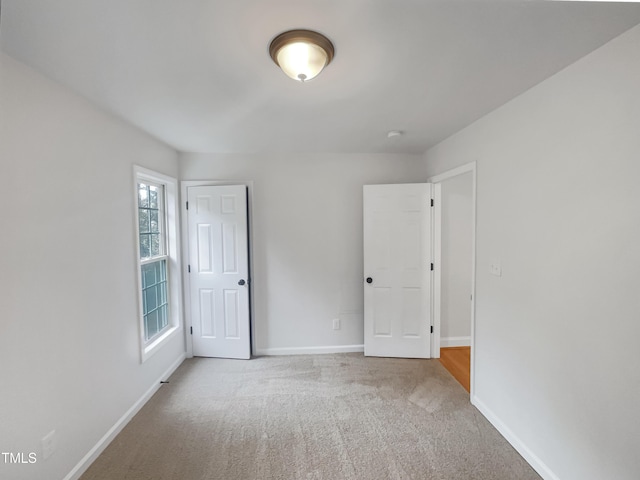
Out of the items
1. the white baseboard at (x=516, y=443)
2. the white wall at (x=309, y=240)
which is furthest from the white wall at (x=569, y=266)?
the white wall at (x=309, y=240)

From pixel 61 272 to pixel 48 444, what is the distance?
0.92m

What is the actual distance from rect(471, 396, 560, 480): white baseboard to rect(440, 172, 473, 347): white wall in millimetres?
1238

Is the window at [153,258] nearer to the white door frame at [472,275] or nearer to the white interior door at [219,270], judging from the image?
the white interior door at [219,270]

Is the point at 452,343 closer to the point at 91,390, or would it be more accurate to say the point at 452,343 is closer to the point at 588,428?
the point at 588,428

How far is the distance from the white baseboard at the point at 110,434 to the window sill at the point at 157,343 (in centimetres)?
31

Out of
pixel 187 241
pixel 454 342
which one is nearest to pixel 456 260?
pixel 454 342

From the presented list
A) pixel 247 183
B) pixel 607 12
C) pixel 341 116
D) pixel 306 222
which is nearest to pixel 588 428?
pixel 607 12

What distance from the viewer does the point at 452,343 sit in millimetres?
3545

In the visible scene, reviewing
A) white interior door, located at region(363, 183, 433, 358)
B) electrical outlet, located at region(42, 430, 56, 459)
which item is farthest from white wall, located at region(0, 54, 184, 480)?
white interior door, located at region(363, 183, 433, 358)

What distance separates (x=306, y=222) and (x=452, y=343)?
94.8 inches

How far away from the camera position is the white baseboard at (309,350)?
3354 mm

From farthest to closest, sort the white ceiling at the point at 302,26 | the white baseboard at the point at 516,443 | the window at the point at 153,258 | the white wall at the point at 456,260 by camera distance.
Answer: the white wall at the point at 456,260
the window at the point at 153,258
the white baseboard at the point at 516,443
the white ceiling at the point at 302,26

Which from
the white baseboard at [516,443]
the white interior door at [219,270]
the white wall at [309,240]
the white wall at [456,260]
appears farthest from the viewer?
the white wall at [456,260]

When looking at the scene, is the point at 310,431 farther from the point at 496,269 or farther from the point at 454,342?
the point at 454,342
